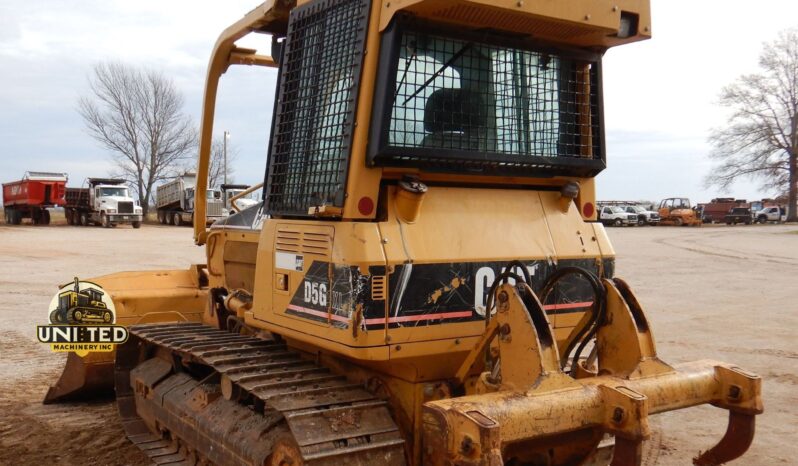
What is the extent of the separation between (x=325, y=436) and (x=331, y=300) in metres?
0.69

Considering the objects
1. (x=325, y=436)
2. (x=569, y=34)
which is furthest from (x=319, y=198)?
(x=569, y=34)

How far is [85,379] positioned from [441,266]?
176 inches

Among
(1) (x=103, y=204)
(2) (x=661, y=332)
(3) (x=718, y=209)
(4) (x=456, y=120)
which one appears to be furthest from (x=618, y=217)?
(4) (x=456, y=120)

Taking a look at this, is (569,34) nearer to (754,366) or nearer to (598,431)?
(598,431)

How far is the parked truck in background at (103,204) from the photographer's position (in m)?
40.3

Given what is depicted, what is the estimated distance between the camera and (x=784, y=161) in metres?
57.6

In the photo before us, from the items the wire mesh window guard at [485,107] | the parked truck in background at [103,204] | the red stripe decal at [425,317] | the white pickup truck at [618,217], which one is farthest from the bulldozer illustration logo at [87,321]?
the white pickup truck at [618,217]

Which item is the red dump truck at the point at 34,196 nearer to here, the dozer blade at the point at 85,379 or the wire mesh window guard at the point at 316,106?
the dozer blade at the point at 85,379

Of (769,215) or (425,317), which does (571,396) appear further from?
(769,215)

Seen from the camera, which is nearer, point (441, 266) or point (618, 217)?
point (441, 266)

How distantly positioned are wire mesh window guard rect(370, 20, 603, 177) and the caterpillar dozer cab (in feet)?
0.04

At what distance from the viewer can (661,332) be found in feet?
36.4

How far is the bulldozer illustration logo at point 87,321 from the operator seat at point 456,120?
3.78 metres

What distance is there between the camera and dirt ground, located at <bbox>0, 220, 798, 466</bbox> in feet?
19.7
